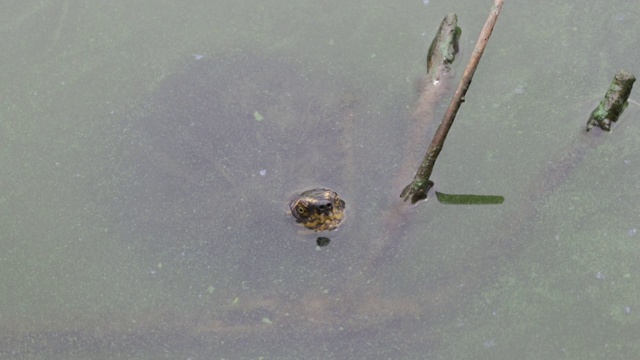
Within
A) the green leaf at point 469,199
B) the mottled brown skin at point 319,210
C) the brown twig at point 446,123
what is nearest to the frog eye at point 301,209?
the mottled brown skin at point 319,210

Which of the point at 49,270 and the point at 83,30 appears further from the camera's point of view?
the point at 83,30

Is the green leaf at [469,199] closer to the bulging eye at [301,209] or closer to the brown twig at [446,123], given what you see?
the brown twig at [446,123]

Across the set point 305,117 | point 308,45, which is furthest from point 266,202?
point 308,45

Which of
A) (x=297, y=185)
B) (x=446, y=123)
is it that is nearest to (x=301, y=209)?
(x=297, y=185)

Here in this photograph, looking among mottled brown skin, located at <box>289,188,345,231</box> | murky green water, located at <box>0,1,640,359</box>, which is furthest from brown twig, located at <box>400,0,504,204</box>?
mottled brown skin, located at <box>289,188,345,231</box>

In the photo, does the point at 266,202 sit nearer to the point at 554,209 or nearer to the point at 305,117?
the point at 305,117

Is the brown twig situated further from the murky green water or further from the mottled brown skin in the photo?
the mottled brown skin
